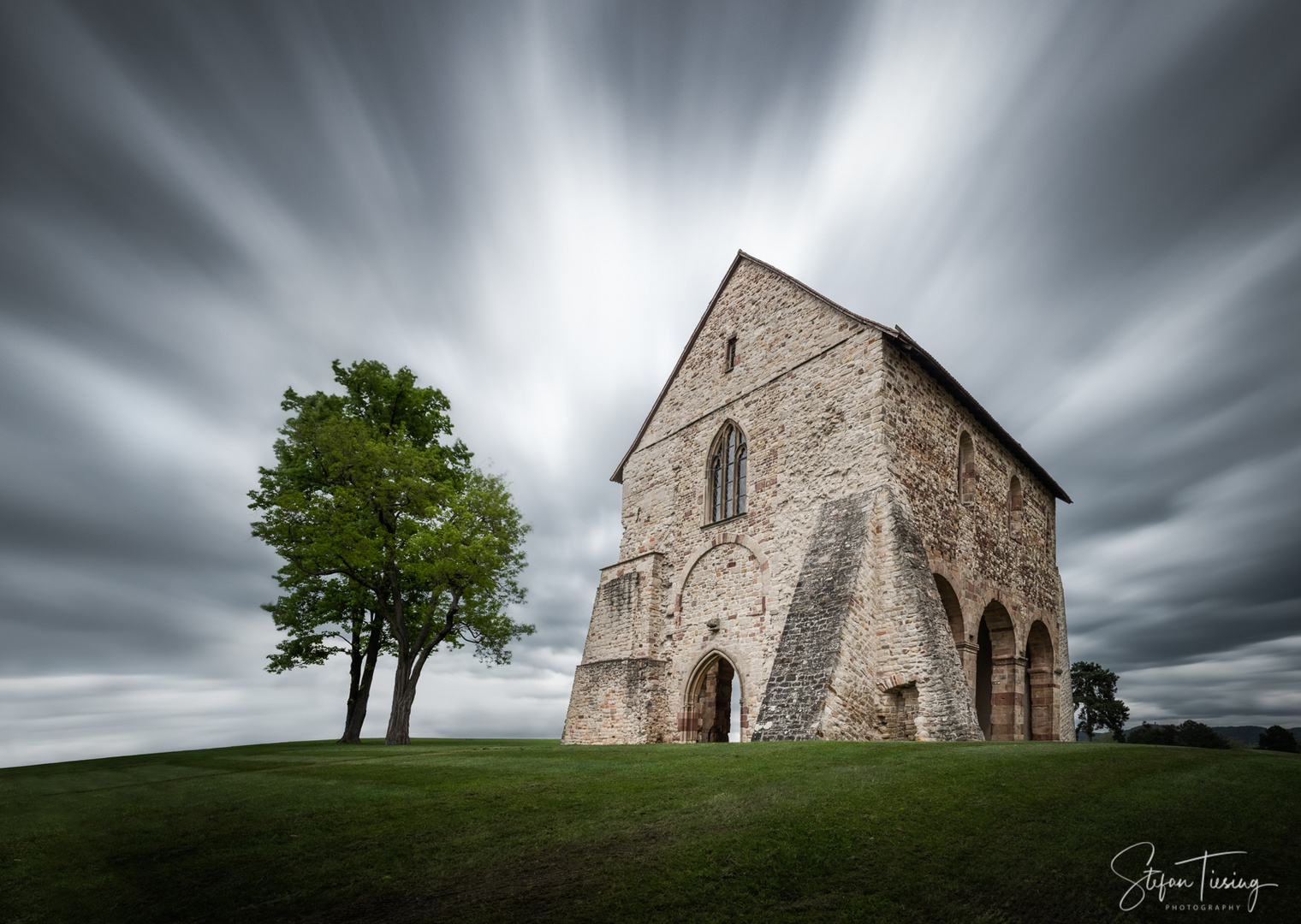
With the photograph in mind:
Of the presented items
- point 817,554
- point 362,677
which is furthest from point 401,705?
point 817,554

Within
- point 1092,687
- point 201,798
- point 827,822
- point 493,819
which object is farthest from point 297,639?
point 1092,687

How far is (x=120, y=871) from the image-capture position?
5.36 meters

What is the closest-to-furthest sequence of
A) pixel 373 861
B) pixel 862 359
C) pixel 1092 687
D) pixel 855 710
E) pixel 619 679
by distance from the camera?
pixel 373 861
pixel 855 710
pixel 862 359
pixel 619 679
pixel 1092 687

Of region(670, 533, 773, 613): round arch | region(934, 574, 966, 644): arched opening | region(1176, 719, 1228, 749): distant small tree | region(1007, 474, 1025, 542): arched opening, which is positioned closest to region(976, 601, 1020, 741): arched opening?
region(934, 574, 966, 644): arched opening

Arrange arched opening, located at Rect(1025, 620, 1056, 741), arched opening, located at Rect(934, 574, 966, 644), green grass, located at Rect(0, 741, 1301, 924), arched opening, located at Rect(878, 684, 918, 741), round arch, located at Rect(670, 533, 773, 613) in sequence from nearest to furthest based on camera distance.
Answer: green grass, located at Rect(0, 741, 1301, 924), arched opening, located at Rect(878, 684, 918, 741), arched opening, located at Rect(934, 574, 966, 644), round arch, located at Rect(670, 533, 773, 613), arched opening, located at Rect(1025, 620, 1056, 741)

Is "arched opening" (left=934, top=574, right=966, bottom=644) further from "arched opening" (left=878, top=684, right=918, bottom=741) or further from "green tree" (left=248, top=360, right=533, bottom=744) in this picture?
"green tree" (left=248, top=360, right=533, bottom=744)

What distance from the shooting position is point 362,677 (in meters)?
20.8

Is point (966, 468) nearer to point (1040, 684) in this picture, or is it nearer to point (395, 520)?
point (1040, 684)

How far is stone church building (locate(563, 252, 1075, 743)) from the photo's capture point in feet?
43.1

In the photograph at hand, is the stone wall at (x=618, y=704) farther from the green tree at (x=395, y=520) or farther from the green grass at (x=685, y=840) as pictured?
the green grass at (x=685, y=840)

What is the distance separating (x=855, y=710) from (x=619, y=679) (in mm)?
7814

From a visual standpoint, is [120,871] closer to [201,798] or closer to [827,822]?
[201,798]

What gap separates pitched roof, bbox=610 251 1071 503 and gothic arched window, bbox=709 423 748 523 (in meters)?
3.52

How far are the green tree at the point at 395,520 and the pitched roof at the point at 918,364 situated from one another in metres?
5.75
